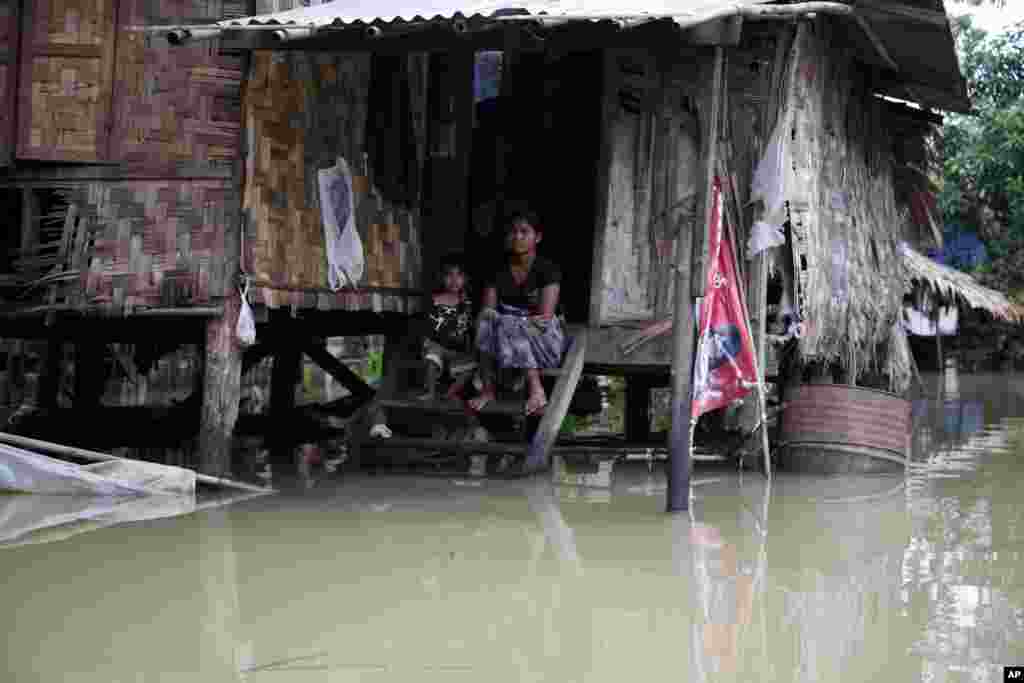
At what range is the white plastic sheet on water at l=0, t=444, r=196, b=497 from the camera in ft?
19.7

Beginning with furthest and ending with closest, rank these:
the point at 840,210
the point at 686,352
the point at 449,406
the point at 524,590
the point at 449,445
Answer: the point at 840,210 < the point at 449,406 < the point at 449,445 < the point at 686,352 < the point at 524,590

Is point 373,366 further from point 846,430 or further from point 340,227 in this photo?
point 846,430

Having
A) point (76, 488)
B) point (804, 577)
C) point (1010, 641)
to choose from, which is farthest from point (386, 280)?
point (1010, 641)

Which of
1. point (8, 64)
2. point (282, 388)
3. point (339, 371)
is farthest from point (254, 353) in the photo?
point (8, 64)

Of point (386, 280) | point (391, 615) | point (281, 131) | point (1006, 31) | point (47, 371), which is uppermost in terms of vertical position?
point (1006, 31)

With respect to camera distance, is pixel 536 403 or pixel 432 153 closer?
pixel 536 403

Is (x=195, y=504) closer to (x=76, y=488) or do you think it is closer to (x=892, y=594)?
(x=76, y=488)

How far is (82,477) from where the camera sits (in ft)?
19.8

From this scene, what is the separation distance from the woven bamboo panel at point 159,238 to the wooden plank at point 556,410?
194cm

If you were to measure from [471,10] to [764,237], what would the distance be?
8.63ft

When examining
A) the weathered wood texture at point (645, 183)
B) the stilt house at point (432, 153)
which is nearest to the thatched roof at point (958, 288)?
the stilt house at point (432, 153)

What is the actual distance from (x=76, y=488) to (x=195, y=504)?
55 cm

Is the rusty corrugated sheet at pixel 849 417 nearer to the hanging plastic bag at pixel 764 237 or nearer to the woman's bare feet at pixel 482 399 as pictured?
the hanging plastic bag at pixel 764 237

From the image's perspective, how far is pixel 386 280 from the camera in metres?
8.20
